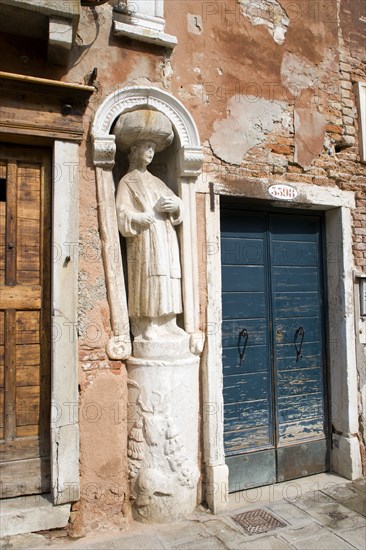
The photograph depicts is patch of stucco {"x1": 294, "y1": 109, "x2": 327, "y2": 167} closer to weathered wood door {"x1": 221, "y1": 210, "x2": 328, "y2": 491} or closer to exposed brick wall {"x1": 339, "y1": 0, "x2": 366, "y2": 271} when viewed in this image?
exposed brick wall {"x1": 339, "y1": 0, "x2": 366, "y2": 271}

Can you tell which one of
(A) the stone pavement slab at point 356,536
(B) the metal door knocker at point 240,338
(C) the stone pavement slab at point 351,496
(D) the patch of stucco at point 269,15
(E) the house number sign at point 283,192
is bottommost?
(C) the stone pavement slab at point 351,496

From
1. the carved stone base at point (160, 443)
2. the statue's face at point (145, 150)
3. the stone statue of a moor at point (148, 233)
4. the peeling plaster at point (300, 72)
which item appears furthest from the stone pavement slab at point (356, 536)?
the peeling plaster at point (300, 72)

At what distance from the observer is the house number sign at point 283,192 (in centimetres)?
392

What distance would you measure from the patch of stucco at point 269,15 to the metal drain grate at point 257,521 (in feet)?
13.5

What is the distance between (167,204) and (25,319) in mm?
1345

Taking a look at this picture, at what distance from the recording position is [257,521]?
3305 millimetres

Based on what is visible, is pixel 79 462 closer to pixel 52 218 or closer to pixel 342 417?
pixel 52 218

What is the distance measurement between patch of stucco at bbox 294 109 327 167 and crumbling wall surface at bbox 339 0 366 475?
319 millimetres

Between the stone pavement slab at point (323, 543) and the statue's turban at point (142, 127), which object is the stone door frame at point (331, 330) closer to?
the statue's turban at point (142, 127)

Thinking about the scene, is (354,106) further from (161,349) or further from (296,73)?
(161,349)

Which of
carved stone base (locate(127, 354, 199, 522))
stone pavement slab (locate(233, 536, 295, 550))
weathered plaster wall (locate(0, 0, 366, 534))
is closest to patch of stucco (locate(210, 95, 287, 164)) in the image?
weathered plaster wall (locate(0, 0, 366, 534))

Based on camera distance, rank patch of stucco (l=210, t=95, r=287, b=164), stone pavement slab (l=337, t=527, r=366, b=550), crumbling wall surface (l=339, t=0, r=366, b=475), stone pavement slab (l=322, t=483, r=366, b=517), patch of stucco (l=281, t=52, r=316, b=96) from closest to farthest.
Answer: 1. stone pavement slab (l=337, t=527, r=366, b=550)
2. stone pavement slab (l=322, t=483, r=366, b=517)
3. patch of stucco (l=210, t=95, r=287, b=164)
4. patch of stucco (l=281, t=52, r=316, b=96)
5. crumbling wall surface (l=339, t=0, r=366, b=475)

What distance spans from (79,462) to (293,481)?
2.08 m

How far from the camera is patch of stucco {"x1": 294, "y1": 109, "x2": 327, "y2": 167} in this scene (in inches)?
163
